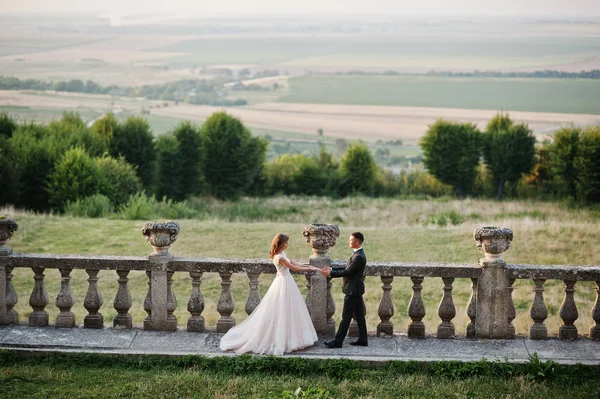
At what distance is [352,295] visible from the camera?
36.3ft

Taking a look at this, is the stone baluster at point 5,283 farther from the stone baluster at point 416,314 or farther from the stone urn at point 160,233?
the stone baluster at point 416,314

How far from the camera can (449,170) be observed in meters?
71.1

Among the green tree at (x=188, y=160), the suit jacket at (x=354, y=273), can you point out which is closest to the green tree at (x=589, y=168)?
the green tree at (x=188, y=160)

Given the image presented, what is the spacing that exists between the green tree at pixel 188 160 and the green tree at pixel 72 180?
58.5 ft

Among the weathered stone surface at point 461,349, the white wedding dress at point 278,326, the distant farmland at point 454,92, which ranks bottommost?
the weathered stone surface at point 461,349

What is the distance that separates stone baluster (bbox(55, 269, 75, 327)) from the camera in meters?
11.7

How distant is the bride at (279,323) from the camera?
10.9m

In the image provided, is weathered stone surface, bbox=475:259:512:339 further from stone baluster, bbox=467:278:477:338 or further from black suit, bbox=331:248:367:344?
black suit, bbox=331:248:367:344

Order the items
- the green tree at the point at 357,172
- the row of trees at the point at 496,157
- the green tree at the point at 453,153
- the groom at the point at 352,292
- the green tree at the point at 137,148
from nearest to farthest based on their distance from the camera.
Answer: the groom at the point at 352,292 < the green tree at the point at 137,148 < the row of trees at the point at 496,157 < the green tree at the point at 453,153 < the green tree at the point at 357,172

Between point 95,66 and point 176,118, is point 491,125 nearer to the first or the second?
point 176,118

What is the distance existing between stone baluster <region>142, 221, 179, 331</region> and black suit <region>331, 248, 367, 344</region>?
2490 millimetres

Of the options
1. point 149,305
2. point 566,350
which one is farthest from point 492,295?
point 149,305

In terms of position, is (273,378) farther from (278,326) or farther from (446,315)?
(446,315)

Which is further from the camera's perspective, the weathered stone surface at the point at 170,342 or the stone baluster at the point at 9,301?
the stone baluster at the point at 9,301
